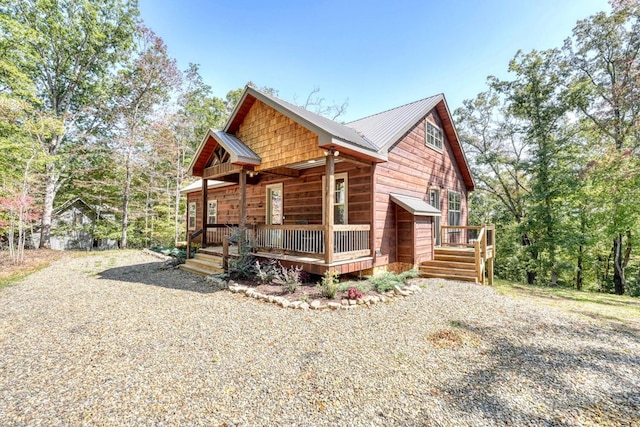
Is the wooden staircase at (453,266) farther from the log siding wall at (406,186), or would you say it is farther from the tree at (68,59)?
the tree at (68,59)

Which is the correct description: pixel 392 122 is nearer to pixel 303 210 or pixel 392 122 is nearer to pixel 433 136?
pixel 433 136

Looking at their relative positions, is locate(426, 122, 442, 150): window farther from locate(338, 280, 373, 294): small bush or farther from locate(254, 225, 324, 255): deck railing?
locate(338, 280, 373, 294): small bush

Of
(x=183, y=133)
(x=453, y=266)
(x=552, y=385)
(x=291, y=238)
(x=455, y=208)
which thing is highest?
(x=183, y=133)

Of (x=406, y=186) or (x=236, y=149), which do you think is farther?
(x=406, y=186)

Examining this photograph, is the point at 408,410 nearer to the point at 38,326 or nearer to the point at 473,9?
the point at 38,326

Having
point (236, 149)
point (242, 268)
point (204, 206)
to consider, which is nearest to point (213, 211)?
point (204, 206)

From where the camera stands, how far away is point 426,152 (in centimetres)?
1085

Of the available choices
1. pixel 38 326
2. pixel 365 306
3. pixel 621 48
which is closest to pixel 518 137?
pixel 621 48

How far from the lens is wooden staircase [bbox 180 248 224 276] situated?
8.79 m

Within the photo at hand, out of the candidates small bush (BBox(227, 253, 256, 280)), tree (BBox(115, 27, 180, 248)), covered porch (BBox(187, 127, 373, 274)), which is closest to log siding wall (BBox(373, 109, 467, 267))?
covered porch (BBox(187, 127, 373, 274))

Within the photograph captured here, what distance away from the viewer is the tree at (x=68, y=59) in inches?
606

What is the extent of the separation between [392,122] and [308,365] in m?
8.96

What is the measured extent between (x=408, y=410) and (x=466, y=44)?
14.8m

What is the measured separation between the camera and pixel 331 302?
589 cm
